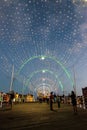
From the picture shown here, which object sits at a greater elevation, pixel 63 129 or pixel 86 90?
pixel 86 90

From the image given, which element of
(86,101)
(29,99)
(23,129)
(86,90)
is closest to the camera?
(23,129)

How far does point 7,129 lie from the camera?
7992 mm

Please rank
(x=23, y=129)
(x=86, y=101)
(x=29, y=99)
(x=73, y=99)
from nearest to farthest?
(x=23, y=129) < (x=73, y=99) < (x=86, y=101) < (x=29, y=99)

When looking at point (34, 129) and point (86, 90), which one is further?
point (86, 90)

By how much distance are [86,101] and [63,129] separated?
53.7 ft

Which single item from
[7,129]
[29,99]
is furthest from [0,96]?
[29,99]

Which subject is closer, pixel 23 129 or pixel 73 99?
pixel 23 129

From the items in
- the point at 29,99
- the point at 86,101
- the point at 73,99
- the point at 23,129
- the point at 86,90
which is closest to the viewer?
the point at 23,129

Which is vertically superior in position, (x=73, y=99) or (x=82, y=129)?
(x=73, y=99)

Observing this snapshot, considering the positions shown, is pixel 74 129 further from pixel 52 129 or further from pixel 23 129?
pixel 23 129

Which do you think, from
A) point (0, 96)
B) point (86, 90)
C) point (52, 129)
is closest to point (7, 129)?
point (52, 129)

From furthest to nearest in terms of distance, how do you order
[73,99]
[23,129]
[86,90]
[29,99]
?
[29,99] < [86,90] < [73,99] < [23,129]

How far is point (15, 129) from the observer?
314 inches

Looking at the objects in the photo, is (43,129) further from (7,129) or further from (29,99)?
(29,99)
